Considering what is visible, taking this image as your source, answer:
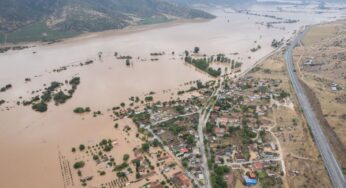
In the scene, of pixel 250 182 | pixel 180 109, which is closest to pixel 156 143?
pixel 180 109

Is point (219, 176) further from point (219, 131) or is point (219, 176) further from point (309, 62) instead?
point (309, 62)

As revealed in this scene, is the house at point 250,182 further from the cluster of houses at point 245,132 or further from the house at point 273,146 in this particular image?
the house at point 273,146

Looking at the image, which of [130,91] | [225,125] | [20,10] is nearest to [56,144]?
[130,91]

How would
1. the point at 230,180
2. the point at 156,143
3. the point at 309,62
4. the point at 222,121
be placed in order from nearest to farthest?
the point at 230,180 < the point at 156,143 < the point at 222,121 < the point at 309,62

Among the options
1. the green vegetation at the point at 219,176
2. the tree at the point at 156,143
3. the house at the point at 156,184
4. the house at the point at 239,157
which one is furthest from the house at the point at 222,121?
the house at the point at 156,184

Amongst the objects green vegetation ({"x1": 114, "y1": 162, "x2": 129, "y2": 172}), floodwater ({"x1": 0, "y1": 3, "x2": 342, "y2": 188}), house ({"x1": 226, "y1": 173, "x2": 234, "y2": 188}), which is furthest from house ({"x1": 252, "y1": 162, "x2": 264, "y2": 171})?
floodwater ({"x1": 0, "y1": 3, "x2": 342, "y2": 188})

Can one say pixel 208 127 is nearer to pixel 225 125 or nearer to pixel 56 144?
pixel 225 125
